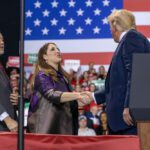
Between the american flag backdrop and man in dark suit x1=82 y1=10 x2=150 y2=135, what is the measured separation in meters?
7.75

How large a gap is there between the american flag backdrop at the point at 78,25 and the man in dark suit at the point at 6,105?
7540mm

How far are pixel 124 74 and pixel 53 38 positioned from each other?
8211mm

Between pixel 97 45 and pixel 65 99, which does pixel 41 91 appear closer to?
pixel 65 99

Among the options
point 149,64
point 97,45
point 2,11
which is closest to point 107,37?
Result: point 97,45

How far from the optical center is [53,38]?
11.6 meters

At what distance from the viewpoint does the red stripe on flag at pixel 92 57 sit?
37.2 ft

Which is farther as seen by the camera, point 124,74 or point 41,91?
point 41,91

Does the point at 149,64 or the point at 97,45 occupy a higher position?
the point at 97,45

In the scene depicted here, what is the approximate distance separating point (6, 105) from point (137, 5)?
7977 mm

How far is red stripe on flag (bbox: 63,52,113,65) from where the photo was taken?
1134cm

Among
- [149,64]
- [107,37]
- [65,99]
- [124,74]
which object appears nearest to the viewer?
[149,64]

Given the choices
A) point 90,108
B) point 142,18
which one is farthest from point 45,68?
point 142,18

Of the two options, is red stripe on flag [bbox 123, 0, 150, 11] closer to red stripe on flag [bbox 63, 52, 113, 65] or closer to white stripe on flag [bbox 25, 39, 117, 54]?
white stripe on flag [bbox 25, 39, 117, 54]

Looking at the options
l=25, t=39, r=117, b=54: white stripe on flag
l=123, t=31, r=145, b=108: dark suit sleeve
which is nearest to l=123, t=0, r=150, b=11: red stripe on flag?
l=25, t=39, r=117, b=54: white stripe on flag
